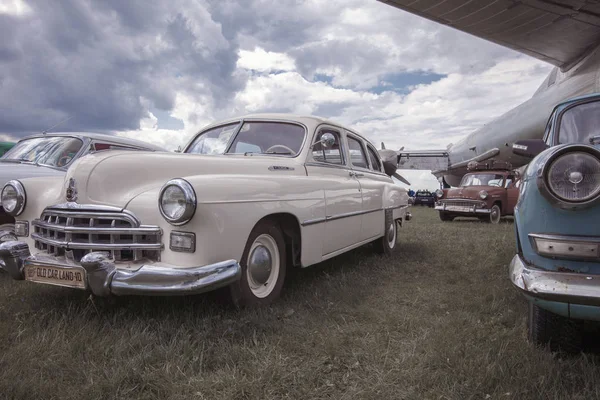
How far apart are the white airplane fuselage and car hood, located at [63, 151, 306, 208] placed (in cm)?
752

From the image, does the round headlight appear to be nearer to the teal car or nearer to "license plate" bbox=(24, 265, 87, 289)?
the teal car

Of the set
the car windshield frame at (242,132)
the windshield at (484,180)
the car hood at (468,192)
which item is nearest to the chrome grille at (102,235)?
the car windshield frame at (242,132)

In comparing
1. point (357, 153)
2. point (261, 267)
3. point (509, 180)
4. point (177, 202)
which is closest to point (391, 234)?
point (357, 153)

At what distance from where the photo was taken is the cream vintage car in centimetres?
231

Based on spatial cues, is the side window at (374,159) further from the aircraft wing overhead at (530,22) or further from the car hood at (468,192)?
the aircraft wing overhead at (530,22)

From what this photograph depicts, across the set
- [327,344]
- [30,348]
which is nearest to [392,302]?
[327,344]

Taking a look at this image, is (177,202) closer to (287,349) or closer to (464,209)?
(287,349)

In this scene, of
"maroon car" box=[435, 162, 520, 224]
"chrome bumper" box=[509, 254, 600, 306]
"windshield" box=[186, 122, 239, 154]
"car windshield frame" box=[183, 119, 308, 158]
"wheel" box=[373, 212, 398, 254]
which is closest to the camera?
"chrome bumper" box=[509, 254, 600, 306]

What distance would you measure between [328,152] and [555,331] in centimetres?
247

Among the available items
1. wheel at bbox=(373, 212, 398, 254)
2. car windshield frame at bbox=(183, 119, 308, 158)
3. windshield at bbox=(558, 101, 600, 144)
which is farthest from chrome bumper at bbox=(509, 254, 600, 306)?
wheel at bbox=(373, 212, 398, 254)

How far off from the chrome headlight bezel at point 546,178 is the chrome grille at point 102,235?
206cm

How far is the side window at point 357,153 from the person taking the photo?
4.59 meters

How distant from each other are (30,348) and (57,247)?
732 millimetres

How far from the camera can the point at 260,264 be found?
284 centimetres
